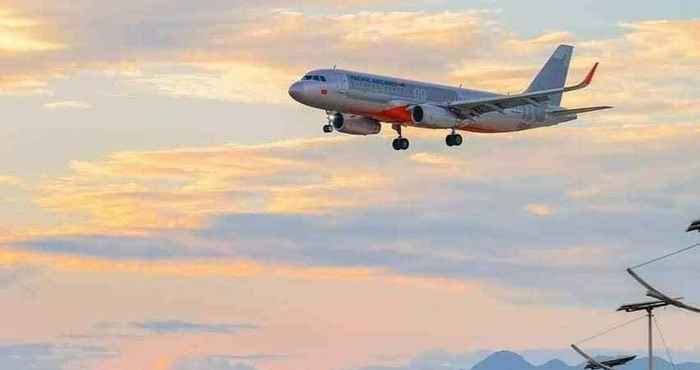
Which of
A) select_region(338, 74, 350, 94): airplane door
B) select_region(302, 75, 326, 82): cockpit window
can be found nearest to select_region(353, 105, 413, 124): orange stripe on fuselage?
select_region(338, 74, 350, 94): airplane door

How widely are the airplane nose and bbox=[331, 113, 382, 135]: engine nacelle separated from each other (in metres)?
4.77

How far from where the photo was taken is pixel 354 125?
19638cm

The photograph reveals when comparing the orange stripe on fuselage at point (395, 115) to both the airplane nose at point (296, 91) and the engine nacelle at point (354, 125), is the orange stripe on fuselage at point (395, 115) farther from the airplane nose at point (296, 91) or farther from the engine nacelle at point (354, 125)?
the airplane nose at point (296, 91)

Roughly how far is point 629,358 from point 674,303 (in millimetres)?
59806

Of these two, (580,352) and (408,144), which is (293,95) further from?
(580,352)

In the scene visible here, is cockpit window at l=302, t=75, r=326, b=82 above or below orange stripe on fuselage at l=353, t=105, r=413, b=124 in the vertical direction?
above

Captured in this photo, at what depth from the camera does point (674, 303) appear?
5143 inches

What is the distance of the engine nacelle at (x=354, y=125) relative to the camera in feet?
640

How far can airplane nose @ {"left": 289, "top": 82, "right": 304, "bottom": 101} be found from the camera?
19212 centimetres

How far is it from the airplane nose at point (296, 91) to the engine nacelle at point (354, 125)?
477 centimetres

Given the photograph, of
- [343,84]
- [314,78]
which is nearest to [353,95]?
[343,84]

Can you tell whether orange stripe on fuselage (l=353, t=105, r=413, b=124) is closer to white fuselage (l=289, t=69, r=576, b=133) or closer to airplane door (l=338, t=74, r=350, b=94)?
white fuselage (l=289, t=69, r=576, b=133)

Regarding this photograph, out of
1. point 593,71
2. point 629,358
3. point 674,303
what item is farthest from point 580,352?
point 674,303

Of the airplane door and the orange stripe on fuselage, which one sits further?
the orange stripe on fuselage
